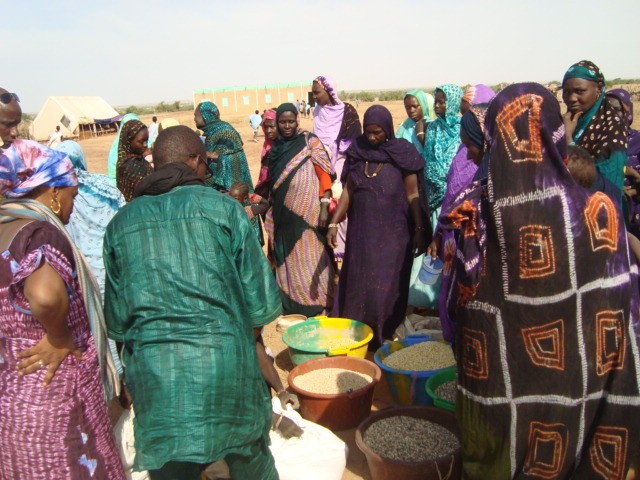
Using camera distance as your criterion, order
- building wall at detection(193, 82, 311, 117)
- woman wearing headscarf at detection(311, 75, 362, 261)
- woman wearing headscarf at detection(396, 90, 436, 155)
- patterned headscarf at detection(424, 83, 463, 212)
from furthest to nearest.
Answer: building wall at detection(193, 82, 311, 117) < woman wearing headscarf at detection(311, 75, 362, 261) < woman wearing headscarf at detection(396, 90, 436, 155) < patterned headscarf at detection(424, 83, 463, 212)

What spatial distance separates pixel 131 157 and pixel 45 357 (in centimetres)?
318

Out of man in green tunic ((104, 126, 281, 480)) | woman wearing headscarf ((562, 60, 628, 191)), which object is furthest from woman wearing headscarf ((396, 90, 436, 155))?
man in green tunic ((104, 126, 281, 480))

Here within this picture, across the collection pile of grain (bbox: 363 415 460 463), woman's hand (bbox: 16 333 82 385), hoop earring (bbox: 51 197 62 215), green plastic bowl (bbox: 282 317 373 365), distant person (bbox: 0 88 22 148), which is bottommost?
pile of grain (bbox: 363 415 460 463)

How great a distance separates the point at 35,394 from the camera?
2141 millimetres

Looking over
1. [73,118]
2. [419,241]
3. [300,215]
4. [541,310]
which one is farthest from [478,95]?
[73,118]

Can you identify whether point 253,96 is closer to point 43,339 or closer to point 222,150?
point 222,150

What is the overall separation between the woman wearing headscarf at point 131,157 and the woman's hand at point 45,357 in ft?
9.60

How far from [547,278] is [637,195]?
240cm

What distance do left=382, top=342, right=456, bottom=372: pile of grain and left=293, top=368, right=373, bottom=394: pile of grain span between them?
228 millimetres

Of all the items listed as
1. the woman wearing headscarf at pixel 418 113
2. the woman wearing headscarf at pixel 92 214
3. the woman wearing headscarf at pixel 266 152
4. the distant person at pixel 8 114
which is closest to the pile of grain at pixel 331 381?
the woman wearing headscarf at pixel 92 214

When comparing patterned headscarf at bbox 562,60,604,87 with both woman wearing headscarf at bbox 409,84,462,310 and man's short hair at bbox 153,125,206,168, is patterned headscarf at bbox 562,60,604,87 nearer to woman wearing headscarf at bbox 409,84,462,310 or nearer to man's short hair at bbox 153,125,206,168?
woman wearing headscarf at bbox 409,84,462,310

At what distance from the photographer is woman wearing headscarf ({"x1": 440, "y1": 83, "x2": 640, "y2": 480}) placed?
2230mm

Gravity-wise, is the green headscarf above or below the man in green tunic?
above

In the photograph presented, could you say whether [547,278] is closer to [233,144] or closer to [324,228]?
[324,228]
